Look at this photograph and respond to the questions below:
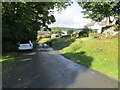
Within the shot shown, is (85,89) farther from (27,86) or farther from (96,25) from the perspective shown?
(96,25)

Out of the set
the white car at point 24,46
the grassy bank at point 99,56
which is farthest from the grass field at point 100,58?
the white car at point 24,46

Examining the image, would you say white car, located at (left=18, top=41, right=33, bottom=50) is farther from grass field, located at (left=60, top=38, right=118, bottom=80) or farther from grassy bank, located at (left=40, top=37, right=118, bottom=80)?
grass field, located at (left=60, top=38, right=118, bottom=80)

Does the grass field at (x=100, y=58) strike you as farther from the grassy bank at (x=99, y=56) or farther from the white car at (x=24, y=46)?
Result: the white car at (x=24, y=46)

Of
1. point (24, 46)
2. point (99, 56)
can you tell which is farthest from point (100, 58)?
point (24, 46)

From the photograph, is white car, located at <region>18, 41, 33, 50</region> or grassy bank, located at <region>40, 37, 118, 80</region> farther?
white car, located at <region>18, 41, 33, 50</region>

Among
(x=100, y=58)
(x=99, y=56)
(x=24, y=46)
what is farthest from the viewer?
(x=24, y=46)

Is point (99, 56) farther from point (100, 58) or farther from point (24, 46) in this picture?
point (24, 46)

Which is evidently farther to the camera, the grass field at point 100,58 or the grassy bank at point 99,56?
the grassy bank at point 99,56

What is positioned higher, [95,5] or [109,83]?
[95,5]

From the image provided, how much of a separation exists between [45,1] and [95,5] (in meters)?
10.7

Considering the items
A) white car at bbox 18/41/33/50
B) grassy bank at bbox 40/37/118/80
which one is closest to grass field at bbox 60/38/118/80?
grassy bank at bbox 40/37/118/80

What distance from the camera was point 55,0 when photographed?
1700 centimetres

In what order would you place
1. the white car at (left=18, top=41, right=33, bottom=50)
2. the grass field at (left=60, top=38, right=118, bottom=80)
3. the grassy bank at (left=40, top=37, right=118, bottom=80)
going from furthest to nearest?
the white car at (left=18, top=41, right=33, bottom=50)
the grassy bank at (left=40, top=37, right=118, bottom=80)
the grass field at (left=60, top=38, right=118, bottom=80)

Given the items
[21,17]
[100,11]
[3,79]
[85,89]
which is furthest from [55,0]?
[85,89]
